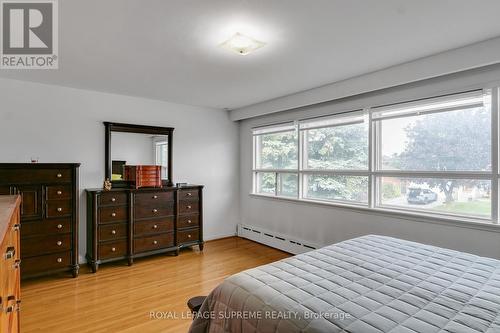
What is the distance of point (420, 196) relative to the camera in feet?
9.87

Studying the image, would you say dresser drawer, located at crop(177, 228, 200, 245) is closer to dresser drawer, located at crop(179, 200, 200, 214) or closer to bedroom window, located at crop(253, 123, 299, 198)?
dresser drawer, located at crop(179, 200, 200, 214)

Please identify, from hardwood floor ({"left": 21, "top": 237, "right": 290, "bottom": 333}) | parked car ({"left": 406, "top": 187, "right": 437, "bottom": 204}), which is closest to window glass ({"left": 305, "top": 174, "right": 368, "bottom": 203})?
parked car ({"left": 406, "top": 187, "right": 437, "bottom": 204})

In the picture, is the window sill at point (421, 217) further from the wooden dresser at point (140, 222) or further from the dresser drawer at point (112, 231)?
the dresser drawer at point (112, 231)

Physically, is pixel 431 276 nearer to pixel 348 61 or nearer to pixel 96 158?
pixel 348 61

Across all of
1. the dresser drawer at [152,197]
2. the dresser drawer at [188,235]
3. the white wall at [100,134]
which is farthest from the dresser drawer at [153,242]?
the white wall at [100,134]

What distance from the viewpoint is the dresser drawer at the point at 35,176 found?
2.93 m

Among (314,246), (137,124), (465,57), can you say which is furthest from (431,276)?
(137,124)

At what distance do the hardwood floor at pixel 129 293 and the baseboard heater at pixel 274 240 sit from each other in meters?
0.18

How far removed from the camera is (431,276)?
5.32 feet

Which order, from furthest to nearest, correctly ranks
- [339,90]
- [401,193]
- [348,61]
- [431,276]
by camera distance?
[339,90]
[401,193]
[348,61]
[431,276]

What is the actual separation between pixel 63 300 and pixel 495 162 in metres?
4.27

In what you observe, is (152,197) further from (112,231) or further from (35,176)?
(35,176)

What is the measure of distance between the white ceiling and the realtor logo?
3.2 inches

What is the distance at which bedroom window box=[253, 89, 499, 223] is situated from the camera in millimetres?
2584
